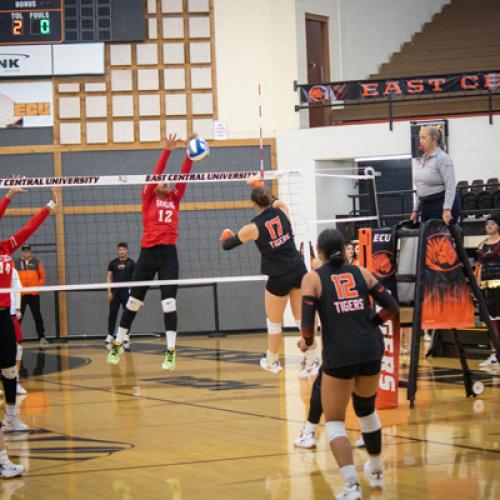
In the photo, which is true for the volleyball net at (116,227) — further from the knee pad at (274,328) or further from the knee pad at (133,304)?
the knee pad at (274,328)

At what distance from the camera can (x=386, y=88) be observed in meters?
19.6

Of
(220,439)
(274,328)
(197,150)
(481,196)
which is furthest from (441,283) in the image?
(481,196)

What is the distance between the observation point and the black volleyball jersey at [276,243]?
1027 centimetres

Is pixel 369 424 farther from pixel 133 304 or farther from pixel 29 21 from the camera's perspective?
pixel 29 21

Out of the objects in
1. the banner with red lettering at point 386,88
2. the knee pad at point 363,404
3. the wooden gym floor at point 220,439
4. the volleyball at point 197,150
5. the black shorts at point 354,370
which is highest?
the banner with red lettering at point 386,88

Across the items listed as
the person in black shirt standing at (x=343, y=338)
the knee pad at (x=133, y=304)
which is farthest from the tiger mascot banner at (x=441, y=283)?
the knee pad at (x=133, y=304)

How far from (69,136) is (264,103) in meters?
4.05

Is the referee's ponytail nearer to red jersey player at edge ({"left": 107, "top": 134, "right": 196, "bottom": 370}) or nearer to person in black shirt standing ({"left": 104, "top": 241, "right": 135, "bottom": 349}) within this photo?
red jersey player at edge ({"left": 107, "top": 134, "right": 196, "bottom": 370})

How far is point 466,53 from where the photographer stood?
2214cm

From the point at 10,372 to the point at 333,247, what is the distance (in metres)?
3.65

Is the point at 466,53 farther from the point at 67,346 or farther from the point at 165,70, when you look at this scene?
the point at 67,346

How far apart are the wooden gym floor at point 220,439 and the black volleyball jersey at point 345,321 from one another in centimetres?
87

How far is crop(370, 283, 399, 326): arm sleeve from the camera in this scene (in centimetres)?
626

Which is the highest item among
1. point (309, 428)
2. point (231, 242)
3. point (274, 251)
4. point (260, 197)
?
point (260, 197)
